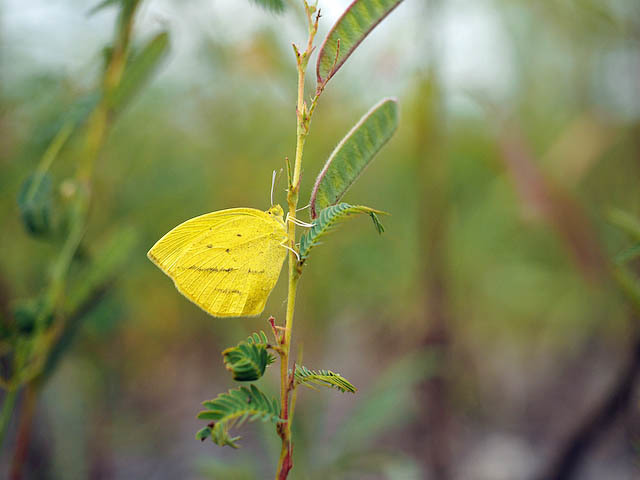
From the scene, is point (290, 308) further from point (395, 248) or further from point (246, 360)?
point (395, 248)

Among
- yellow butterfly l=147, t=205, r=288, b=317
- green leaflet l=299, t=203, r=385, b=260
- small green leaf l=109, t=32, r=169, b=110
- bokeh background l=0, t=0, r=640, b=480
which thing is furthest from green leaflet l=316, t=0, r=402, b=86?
bokeh background l=0, t=0, r=640, b=480

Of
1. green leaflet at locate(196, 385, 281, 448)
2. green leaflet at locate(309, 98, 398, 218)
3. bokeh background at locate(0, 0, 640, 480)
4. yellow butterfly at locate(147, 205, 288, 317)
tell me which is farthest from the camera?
bokeh background at locate(0, 0, 640, 480)

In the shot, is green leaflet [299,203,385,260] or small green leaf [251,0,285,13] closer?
green leaflet [299,203,385,260]

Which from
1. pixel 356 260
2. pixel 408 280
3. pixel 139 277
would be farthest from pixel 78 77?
pixel 408 280

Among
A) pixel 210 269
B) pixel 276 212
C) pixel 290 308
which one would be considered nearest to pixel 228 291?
pixel 210 269

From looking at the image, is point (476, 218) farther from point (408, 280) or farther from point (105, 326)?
point (105, 326)

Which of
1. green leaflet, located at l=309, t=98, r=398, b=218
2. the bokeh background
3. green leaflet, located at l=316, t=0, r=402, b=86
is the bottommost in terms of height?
the bokeh background

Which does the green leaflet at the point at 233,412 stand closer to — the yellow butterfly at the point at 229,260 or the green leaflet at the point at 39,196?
the yellow butterfly at the point at 229,260

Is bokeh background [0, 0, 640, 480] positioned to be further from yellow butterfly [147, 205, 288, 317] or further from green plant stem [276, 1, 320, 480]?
green plant stem [276, 1, 320, 480]
